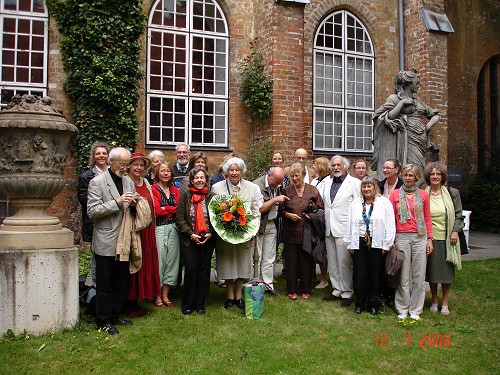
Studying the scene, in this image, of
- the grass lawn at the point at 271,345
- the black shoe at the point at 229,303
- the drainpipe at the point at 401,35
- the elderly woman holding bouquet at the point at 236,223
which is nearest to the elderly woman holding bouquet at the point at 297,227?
the grass lawn at the point at 271,345

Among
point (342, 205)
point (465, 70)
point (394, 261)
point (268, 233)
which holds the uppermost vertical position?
point (465, 70)

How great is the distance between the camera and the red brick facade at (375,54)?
12039 mm

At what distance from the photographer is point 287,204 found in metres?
7.22

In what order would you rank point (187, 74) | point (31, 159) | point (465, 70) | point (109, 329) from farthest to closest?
point (465, 70)
point (187, 74)
point (109, 329)
point (31, 159)

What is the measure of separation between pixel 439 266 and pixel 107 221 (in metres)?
4.22

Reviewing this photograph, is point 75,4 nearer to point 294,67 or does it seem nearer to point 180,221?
point 294,67

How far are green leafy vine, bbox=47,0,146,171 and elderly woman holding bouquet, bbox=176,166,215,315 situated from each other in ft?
16.5

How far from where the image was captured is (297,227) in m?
7.18

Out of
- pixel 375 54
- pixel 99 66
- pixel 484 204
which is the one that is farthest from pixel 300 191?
pixel 484 204

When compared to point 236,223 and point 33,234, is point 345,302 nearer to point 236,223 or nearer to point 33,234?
point 236,223

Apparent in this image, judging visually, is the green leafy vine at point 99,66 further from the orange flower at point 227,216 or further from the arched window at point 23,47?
the orange flower at point 227,216

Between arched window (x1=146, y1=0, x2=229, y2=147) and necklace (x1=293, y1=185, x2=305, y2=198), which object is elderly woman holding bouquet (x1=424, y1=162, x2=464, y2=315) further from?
arched window (x1=146, y1=0, x2=229, y2=147)

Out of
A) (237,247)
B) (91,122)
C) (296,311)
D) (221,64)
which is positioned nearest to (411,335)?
(296,311)

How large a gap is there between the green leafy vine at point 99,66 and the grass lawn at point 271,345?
18.2ft
